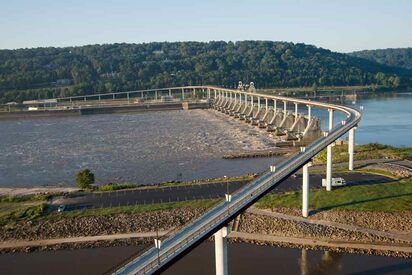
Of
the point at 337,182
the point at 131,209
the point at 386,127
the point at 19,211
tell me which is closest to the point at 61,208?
the point at 19,211

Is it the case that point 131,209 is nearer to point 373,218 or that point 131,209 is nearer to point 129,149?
point 373,218

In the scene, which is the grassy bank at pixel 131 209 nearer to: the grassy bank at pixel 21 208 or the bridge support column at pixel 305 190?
the grassy bank at pixel 21 208

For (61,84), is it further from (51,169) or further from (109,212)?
(109,212)

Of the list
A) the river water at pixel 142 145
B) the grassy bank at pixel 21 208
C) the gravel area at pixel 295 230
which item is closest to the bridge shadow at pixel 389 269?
the gravel area at pixel 295 230

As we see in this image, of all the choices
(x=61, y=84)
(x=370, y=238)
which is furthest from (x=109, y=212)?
(x=61, y=84)

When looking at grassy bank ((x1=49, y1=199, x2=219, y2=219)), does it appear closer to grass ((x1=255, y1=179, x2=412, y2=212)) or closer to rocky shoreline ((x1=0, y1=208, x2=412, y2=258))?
rocky shoreline ((x1=0, y1=208, x2=412, y2=258))

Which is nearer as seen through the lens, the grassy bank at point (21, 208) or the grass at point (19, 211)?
the grass at point (19, 211)
